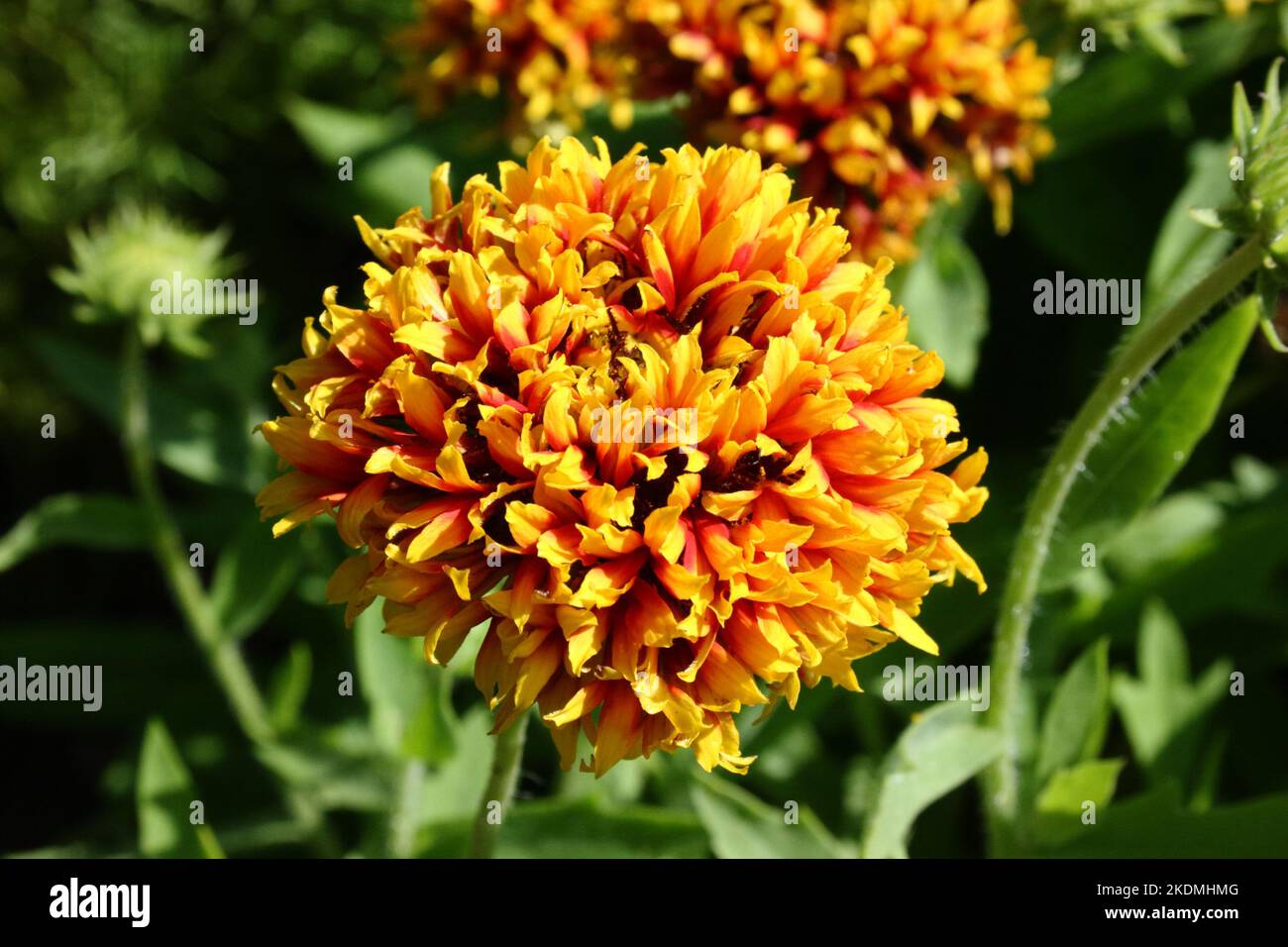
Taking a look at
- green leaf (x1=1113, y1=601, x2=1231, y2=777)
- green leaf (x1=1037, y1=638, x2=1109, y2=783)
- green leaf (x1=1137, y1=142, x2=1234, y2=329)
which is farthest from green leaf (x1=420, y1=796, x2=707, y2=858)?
green leaf (x1=1137, y1=142, x2=1234, y2=329)

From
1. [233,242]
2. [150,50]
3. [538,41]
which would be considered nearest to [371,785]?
[538,41]

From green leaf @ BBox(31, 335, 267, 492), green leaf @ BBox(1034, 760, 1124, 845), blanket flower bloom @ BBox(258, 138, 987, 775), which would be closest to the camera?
blanket flower bloom @ BBox(258, 138, 987, 775)

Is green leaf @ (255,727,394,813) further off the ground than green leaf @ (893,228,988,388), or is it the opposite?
green leaf @ (893,228,988,388)

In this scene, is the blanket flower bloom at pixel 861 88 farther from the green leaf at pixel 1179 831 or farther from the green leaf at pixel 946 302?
the green leaf at pixel 1179 831

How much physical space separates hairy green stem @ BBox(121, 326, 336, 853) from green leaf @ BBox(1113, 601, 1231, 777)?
1.97 metres

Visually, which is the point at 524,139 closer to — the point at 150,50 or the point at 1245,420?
the point at 150,50

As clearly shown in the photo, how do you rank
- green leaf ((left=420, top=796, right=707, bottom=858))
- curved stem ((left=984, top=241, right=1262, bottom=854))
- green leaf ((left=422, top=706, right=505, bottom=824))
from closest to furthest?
curved stem ((left=984, top=241, right=1262, bottom=854)) < green leaf ((left=420, top=796, right=707, bottom=858)) < green leaf ((left=422, top=706, right=505, bottom=824))

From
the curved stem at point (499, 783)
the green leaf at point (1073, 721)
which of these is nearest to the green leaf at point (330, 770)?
the curved stem at point (499, 783)

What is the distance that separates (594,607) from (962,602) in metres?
1.41

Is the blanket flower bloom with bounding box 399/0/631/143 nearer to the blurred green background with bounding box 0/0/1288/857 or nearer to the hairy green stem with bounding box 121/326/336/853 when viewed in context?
the blurred green background with bounding box 0/0/1288/857

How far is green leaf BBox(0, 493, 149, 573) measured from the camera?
2.76 meters

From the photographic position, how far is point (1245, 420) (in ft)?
11.9

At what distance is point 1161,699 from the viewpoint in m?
2.84

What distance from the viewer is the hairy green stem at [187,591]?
108 inches
